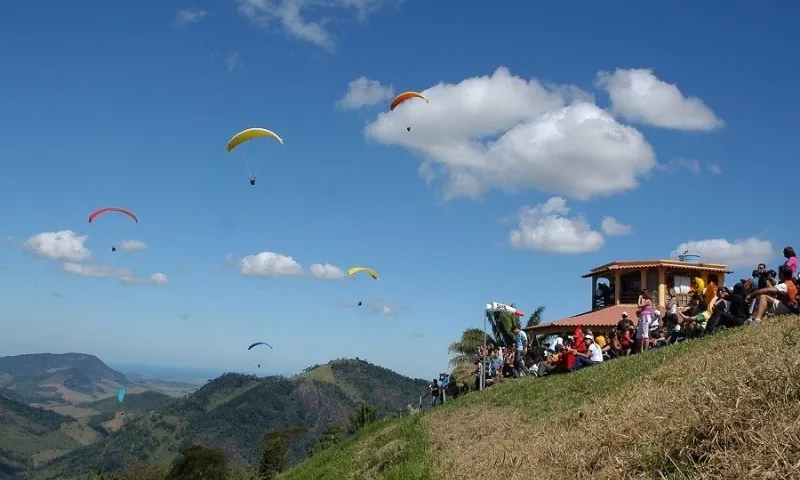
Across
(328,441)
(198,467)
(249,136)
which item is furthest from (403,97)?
(198,467)

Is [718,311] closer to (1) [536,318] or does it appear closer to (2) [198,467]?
(1) [536,318]

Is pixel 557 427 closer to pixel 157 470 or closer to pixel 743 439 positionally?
pixel 743 439

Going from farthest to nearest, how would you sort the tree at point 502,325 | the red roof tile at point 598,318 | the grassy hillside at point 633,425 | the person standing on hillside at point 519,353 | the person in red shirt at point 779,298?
the tree at point 502,325 → the red roof tile at point 598,318 → the person standing on hillside at point 519,353 → the person in red shirt at point 779,298 → the grassy hillside at point 633,425

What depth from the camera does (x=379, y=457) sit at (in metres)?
15.7

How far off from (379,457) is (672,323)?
8.72 metres

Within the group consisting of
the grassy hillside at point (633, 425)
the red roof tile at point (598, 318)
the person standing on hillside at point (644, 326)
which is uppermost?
the red roof tile at point (598, 318)

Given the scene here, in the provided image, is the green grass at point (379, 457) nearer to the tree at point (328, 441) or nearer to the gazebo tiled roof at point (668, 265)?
the tree at point (328, 441)

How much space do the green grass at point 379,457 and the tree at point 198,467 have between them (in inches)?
2866

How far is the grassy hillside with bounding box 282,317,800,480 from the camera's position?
6.73 meters

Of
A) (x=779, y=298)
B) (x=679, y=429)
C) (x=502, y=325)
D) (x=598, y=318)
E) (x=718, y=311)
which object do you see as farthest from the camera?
(x=502, y=325)

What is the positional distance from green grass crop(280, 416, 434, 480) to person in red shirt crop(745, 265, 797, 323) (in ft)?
25.5

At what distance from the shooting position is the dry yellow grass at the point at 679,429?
6.51 m

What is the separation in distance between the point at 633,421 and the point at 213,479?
292 feet

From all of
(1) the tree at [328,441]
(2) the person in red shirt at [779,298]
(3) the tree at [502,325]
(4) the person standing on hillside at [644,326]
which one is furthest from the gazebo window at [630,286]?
(2) the person in red shirt at [779,298]
